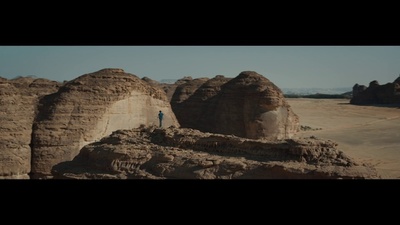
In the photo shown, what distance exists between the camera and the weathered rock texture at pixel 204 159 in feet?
22.3

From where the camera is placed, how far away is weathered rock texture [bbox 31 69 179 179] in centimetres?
1235

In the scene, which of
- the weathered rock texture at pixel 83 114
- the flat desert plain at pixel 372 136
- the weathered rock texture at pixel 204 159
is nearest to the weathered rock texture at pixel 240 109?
the flat desert plain at pixel 372 136

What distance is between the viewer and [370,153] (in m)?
18.5

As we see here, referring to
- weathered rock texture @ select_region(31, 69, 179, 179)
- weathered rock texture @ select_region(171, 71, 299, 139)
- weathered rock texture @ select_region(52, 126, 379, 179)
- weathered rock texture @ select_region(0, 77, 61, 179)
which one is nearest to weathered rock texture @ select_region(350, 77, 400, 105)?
weathered rock texture @ select_region(171, 71, 299, 139)

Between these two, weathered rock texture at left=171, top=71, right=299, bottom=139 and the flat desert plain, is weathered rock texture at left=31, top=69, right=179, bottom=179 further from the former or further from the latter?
the flat desert plain

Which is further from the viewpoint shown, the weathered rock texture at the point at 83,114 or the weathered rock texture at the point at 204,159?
the weathered rock texture at the point at 83,114

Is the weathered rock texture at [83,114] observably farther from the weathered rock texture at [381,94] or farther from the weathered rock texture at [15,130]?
the weathered rock texture at [381,94]

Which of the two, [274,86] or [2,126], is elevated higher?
[274,86]

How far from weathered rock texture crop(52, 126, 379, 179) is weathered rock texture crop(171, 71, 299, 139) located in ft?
21.5

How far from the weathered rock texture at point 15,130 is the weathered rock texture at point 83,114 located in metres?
0.23
